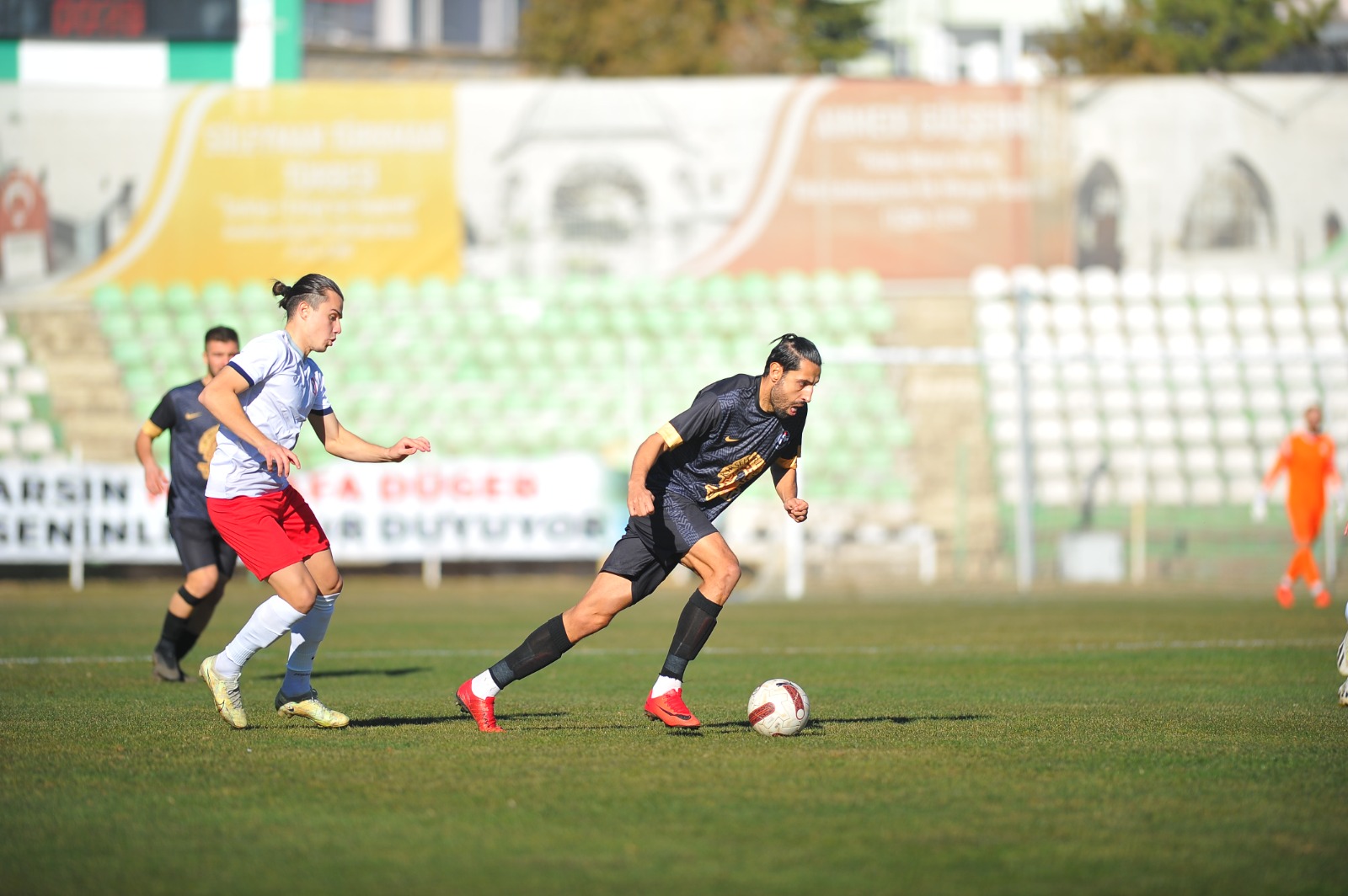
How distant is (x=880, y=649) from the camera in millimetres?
12070

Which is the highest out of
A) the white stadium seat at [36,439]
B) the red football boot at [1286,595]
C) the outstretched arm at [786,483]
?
the outstretched arm at [786,483]

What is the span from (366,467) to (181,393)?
1035 centimetres

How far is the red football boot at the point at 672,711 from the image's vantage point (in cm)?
715

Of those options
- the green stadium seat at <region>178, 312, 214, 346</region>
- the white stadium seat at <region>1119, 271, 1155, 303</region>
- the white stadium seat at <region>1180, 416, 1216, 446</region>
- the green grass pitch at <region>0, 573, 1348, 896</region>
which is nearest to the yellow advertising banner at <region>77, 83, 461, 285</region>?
the green stadium seat at <region>178, 312, 214, 346</region>

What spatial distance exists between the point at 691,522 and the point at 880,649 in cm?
529

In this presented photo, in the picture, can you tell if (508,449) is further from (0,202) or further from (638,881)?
(638,881)

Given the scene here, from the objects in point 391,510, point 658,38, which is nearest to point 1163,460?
point 391,510

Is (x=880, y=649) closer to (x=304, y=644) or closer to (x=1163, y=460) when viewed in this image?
(x=304, y=644)

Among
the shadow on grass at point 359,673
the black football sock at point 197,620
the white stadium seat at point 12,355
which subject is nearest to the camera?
the black football sock at point 197,620

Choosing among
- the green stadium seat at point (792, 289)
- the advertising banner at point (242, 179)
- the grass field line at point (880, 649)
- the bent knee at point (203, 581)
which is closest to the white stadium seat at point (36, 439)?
the advertising banner at point (242, 179)

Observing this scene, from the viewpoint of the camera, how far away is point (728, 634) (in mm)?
13727

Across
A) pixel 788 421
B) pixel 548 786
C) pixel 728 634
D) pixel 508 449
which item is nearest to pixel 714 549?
pixel 788 421

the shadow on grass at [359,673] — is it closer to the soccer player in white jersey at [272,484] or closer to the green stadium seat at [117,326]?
the soccer player in white jersey at [272,484]

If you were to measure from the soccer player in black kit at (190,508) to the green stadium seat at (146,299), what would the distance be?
17.5m
